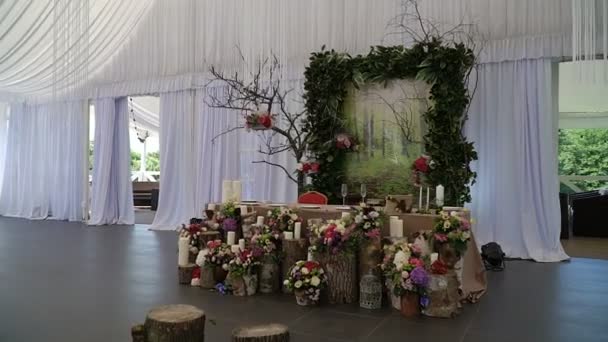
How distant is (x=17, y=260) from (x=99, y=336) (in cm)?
318

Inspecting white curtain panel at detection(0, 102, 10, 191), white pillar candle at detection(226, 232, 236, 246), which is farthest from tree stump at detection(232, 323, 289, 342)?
white curtain panel at detection(0, 102, 10, 191)

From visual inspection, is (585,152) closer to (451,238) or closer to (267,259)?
(451,238)

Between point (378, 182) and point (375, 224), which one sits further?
point (378, 182)

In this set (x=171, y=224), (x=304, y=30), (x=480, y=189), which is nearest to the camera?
(x=480, y=189)

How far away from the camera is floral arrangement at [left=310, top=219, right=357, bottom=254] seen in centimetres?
356

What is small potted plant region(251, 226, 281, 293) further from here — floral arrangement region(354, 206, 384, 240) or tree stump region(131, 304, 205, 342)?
tree stump region(131, 304, 205, 342)

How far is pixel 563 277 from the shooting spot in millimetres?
4711

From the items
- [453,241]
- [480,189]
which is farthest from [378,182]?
[453,241]

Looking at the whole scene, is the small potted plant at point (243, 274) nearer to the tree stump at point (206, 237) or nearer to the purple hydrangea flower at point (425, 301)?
the tree stump at point (206, 237)

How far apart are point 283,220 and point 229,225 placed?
610 millimetres

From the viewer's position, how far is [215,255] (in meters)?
4.12

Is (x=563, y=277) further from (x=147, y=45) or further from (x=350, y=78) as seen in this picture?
(x=147, y=45)

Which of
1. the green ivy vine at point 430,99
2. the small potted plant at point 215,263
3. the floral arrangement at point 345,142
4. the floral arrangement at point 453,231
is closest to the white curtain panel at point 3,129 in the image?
the green ivy vine at point 430,99

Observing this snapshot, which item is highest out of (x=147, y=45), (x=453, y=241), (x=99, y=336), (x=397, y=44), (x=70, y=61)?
(x=147, y=45)
